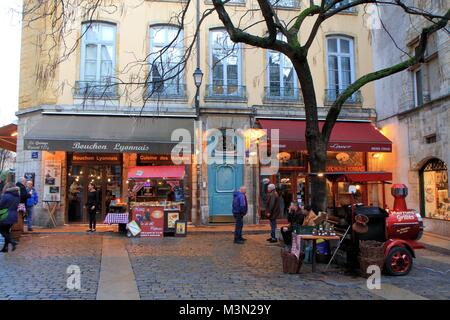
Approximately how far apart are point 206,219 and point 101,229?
351 cm

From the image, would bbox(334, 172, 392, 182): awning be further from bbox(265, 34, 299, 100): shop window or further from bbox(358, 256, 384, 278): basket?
bbox(265, 34, 299, 100): shop window

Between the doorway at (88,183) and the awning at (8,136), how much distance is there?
306 centimetres

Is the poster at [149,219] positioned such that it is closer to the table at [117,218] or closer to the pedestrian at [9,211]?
the table at [117,218]

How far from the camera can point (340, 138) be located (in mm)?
14188

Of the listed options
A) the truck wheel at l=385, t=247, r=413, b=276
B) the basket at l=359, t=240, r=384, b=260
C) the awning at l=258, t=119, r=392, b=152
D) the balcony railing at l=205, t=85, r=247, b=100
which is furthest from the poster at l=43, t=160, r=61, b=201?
the truck wheel at l=385, t=247, r=413, b=276

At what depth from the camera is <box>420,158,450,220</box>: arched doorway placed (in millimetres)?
11884

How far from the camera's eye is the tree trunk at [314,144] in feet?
27.0

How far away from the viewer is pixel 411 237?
8.04 metres

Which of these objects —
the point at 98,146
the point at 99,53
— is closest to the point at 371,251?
the point at 98,146

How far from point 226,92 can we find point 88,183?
5859mm

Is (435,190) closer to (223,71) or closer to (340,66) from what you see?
(340,66)

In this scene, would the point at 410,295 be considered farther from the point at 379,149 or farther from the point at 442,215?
the point at 379,149

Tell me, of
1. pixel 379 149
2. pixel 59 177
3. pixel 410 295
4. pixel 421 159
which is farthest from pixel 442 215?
pixel 59 177

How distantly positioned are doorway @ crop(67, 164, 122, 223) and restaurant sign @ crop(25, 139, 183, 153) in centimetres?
178
